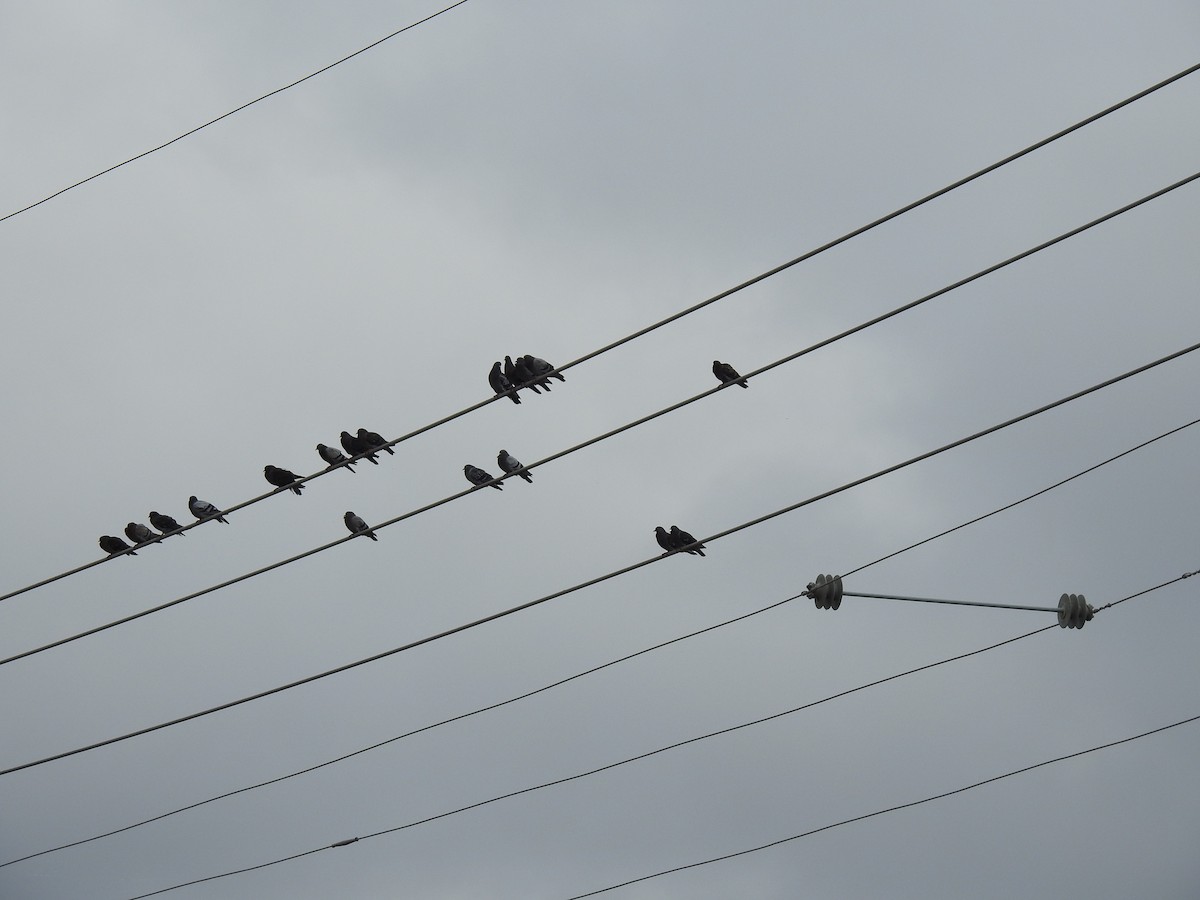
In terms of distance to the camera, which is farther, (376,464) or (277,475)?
(277,475)

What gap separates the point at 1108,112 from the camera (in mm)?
11023

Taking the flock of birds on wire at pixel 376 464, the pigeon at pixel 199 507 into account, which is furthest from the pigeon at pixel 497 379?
the pigeon at pixel 199 507

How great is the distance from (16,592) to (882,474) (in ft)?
24.0

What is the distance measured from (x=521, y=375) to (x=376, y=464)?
2385mm

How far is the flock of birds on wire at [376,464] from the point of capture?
656 inches

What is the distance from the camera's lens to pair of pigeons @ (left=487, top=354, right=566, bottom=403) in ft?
56.1

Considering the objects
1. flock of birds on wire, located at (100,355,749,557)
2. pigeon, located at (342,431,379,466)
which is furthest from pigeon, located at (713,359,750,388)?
pigeon, located at (342,431,379,466)

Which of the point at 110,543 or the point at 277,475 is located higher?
the point at 277,475

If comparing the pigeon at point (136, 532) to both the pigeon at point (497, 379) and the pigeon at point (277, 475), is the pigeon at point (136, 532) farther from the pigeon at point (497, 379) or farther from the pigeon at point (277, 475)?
the pigeon at point (497, 379)

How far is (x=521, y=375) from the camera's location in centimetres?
1794

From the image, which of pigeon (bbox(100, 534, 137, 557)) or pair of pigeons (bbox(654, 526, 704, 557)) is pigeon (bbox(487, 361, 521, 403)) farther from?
pigeon (bbox(100, 534, 137, 557))

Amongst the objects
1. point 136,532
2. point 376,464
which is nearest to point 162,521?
point 136,532

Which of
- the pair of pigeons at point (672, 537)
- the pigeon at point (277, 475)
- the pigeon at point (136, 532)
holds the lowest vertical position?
the pair of pigeons at point (672, 537)

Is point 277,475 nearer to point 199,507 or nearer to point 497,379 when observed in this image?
point 199,507
